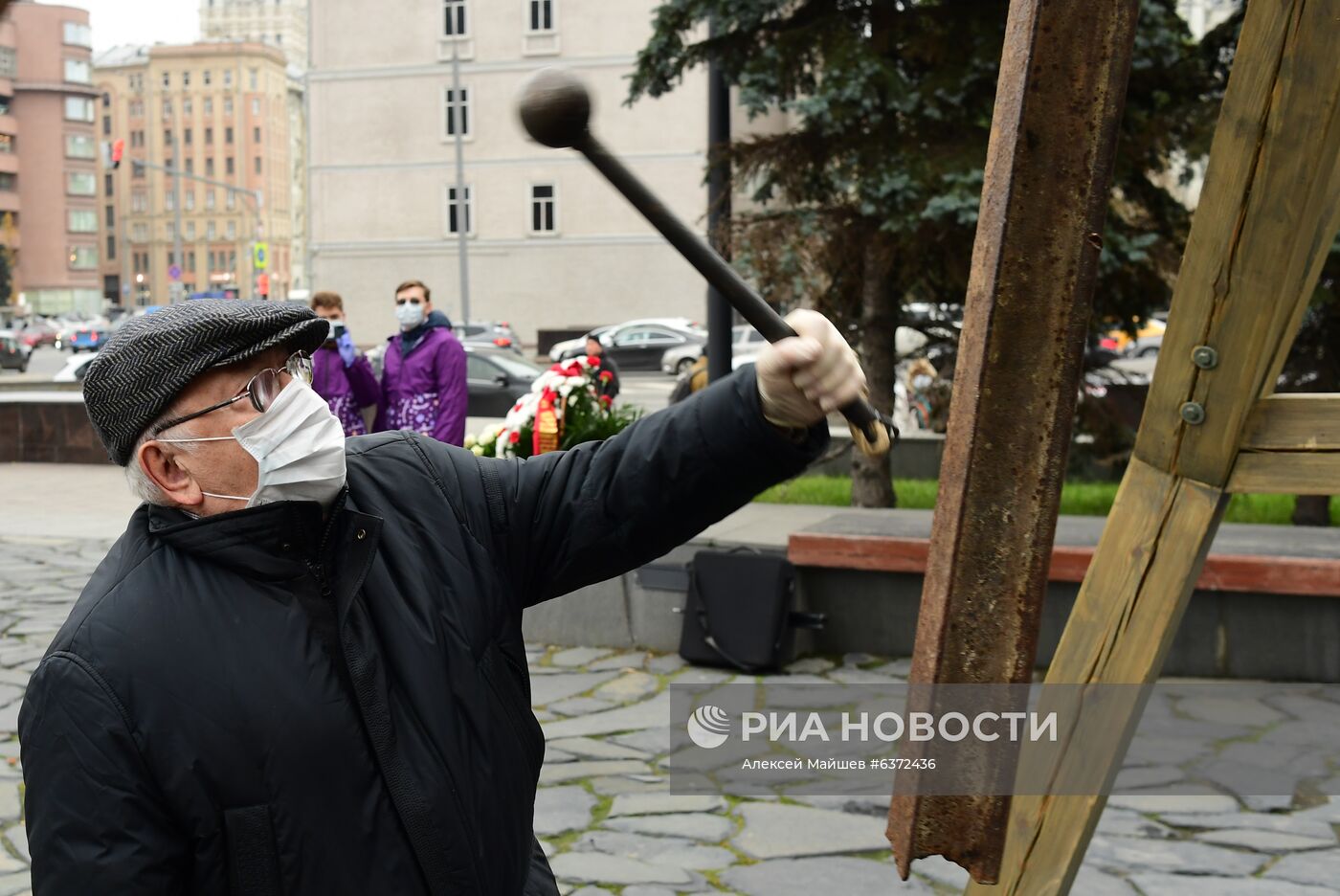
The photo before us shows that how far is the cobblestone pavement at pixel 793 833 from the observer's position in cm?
456

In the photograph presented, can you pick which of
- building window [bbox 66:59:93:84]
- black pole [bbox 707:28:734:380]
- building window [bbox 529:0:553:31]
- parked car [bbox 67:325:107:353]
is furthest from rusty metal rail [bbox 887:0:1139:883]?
building window [bbox 66:59:93:84]

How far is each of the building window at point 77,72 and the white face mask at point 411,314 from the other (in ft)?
384

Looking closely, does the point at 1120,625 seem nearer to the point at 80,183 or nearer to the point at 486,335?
the point at 486,335

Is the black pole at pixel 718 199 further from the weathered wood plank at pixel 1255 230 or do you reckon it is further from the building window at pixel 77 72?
the building window at pixel 77 72

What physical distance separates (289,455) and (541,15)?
1817 inches

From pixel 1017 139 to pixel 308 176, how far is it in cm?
4893

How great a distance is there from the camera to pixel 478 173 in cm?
4762

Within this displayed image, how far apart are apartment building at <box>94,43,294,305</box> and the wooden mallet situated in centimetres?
14752

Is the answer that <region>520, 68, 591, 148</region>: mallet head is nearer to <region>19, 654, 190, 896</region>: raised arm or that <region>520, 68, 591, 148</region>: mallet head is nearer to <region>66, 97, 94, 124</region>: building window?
<region>19, 654, 190, 896</region>: raised arm

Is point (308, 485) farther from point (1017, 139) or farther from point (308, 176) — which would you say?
point (308, 176)

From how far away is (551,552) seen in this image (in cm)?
241

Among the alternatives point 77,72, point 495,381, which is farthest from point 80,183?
point 495,381

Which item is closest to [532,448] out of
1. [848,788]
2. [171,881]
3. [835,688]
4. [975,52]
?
[835,688]

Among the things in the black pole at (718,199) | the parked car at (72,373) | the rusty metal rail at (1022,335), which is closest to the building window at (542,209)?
the parked car at (72,373)
